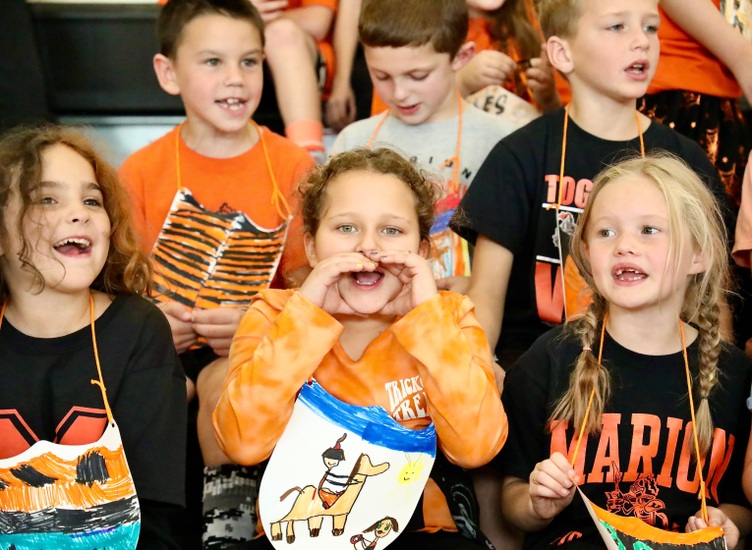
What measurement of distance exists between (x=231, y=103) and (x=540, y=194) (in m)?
0.71

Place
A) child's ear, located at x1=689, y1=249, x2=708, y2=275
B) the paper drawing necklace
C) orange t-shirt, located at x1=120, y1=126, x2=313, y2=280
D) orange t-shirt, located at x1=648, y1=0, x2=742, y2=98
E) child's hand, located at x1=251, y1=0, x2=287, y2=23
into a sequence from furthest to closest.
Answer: child's hand, located at x1=251, y1=0, x2=287, y2=23
orange t-shirt, located at x1=648, y1=0, x2=742, y2=98
orange t-shirt, located at x1=120, y1=126, x2=313, y2=280
child's ear, located at x1=689, y1=249, x2=708, y2=275
the paper drawing necklace

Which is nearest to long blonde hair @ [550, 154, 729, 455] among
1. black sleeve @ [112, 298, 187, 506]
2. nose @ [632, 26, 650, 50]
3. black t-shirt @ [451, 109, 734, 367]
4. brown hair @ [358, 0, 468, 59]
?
black t-shirt @ [451, 109, 734, 367]

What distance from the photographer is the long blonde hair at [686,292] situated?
57.5 inches

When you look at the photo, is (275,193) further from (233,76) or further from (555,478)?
(555,478)

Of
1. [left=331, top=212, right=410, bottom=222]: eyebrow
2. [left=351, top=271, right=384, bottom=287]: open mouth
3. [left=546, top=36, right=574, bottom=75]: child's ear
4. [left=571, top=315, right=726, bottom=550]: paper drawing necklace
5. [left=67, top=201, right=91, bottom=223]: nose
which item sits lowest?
[left=571, top=315, right=726, bottom=550]: paper drawing necklace

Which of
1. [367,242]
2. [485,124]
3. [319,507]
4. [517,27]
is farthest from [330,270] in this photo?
[517,27]

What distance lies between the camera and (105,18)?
104 inches

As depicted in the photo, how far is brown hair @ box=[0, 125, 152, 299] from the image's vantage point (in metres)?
1.48

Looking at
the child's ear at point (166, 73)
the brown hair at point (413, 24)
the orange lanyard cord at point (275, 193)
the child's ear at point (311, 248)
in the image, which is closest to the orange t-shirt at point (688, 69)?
the brown hair at point (413, 24)

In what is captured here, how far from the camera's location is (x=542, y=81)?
2262mm

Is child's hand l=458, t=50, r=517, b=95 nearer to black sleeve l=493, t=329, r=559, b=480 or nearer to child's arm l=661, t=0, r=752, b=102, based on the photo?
child's arm l=661, t=0, r=752, b=102

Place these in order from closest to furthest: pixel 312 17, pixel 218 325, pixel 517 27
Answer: pixel 218 325 < pixel 517 27 < pixel 312 17

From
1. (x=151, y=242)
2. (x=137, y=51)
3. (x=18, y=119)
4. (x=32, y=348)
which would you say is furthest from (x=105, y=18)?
(x=32, y=348)

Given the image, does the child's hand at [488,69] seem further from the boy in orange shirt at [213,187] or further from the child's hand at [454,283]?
the child's hand at [454,283]
